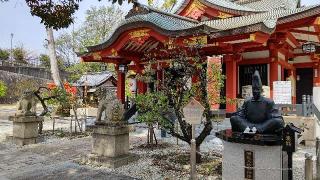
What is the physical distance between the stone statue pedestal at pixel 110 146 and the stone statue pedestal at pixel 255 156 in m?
3.16

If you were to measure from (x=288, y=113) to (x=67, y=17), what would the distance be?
8.05 metres

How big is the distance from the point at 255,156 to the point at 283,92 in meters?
6.52

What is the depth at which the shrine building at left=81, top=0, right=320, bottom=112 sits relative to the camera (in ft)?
39.0

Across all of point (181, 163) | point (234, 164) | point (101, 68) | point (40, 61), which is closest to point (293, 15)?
point (181, 163)

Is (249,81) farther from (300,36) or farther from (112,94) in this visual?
(112,94)

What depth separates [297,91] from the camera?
18438 millimetres

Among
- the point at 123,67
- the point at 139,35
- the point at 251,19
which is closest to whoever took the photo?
the point at 139,35

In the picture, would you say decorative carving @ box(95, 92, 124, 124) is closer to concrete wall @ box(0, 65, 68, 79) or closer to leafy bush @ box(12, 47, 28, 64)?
concrete wall @ box(0, 65, 68, 79)

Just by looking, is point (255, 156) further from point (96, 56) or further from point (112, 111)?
point (96, 56)

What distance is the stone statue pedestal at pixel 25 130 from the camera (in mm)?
10663

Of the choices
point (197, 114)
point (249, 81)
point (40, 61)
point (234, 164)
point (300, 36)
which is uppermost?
point (40, 61)

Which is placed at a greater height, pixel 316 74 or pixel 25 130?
pixel 316 74

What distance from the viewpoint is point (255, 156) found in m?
5.25

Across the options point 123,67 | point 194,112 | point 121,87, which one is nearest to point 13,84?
point 121,87
